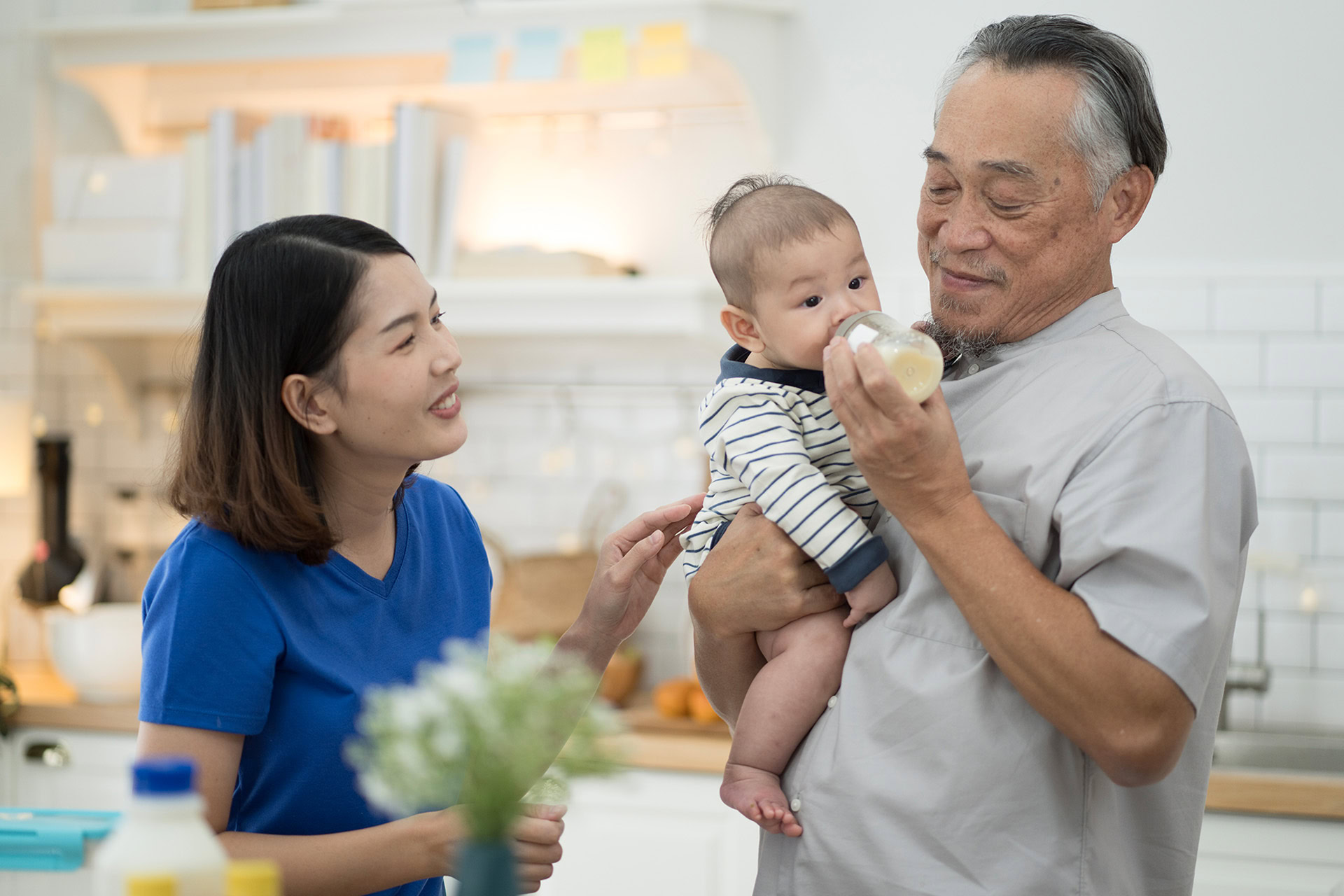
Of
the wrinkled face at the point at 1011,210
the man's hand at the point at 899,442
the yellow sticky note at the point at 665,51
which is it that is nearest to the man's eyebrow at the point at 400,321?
the man's hand at the point at 899,442

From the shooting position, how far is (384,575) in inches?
55.6

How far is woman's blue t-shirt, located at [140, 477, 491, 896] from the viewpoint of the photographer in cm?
120

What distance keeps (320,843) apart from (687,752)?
1429 millimetres

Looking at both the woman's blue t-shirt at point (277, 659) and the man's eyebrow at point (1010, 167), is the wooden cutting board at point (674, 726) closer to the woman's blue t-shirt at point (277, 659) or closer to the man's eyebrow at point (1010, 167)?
the woman's blue t-shirt at point (277, 659)

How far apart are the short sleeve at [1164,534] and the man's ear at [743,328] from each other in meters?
0.46

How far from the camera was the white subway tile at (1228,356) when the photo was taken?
8.91 feet

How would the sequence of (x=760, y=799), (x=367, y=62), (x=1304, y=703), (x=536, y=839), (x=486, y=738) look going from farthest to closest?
(x=367, y=62)
(x=1304, y=703)
(x=760, y=799)
(x=536, y=839)
(x=486, y=738)

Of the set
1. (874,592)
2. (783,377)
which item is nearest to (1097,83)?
(783,377)

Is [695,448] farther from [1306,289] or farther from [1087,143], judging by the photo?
[1087,143]

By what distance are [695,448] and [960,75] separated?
1.80 metres

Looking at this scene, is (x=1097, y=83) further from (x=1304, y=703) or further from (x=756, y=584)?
(x=1304, y=703)

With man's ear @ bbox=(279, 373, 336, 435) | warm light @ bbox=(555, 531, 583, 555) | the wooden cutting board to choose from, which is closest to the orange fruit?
the wooden cutting board

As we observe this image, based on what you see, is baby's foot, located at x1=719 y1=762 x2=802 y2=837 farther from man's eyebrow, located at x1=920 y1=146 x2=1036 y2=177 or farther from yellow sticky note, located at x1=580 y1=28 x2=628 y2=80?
yellow sticky note, located at x1=580 y1=28 x2=628 y2=80

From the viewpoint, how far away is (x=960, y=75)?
1.32 m
